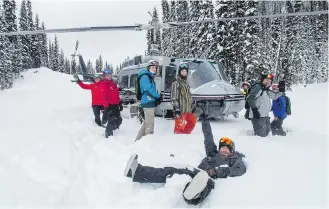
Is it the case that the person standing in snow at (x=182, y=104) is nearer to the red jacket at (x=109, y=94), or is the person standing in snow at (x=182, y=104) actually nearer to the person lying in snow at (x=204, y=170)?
the person lying in snow at (x=204, y=170)

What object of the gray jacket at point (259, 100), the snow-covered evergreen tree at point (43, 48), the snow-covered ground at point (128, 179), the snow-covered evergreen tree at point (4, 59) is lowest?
the snow-covered ground at point (128, 179)

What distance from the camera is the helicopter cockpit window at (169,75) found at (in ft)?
35.6

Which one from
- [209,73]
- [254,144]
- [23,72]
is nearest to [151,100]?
[254,144]

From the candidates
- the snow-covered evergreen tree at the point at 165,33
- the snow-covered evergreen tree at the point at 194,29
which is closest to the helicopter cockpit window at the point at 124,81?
the snow-covered evergreen tree at the point at 194,29

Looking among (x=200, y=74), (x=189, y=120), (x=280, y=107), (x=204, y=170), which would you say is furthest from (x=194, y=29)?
(x=204, y=170)

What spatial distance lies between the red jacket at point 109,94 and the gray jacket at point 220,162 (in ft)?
11.5

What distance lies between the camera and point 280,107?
8773 mm

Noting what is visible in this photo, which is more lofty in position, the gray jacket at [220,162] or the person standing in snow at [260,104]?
the person standing in snow at [260,104]

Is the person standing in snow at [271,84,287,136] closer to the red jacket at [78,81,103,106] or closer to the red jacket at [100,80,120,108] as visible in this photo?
the red jacket at [100,80,120,108]

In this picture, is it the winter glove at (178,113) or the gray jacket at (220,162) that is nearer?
the gray jacket at (220,162)

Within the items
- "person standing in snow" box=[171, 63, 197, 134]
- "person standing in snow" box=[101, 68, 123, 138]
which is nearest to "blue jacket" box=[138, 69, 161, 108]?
"person standing in snow" box=[171, 63, 197, 134]

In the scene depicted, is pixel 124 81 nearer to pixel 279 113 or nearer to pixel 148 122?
pixel 148 122

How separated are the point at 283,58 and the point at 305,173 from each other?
37.8 meters

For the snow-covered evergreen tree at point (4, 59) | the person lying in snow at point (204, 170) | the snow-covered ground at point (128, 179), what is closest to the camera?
the snow-covered ground at point (128, 179)
